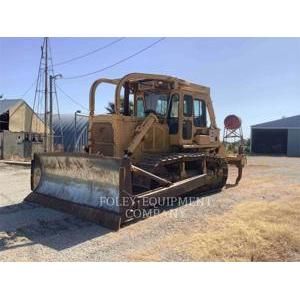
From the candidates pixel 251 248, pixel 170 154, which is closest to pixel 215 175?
pixel 170 154

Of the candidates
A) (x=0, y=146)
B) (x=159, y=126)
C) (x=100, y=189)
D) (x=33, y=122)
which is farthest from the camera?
(x=33, y=122)

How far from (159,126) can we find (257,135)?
3406 centimetres

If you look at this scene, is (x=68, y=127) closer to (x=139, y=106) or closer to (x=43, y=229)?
(x=139, y=106)

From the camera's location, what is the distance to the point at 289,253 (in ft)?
17.8

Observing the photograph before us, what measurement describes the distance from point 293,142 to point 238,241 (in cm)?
3561

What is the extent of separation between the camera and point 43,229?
6684 mm

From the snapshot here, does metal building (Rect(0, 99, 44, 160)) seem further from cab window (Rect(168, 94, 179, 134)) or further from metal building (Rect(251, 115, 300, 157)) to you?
metal building (Rect(251, 115, 300, 157))

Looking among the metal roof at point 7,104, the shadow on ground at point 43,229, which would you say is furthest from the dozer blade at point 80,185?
the metal roof at point 7,104

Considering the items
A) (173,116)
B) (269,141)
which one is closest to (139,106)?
(173,116)

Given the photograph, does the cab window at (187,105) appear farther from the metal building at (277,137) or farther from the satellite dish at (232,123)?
the metal building at (277,137)

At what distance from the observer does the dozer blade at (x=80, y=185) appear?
6.92 meters

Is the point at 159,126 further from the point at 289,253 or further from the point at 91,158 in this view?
the point at 289,253

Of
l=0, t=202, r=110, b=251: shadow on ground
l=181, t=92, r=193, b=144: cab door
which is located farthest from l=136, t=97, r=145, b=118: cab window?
l=0, t=202, r=110, b=251: shadow on ground

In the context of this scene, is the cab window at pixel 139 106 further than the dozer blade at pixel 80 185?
Yes
